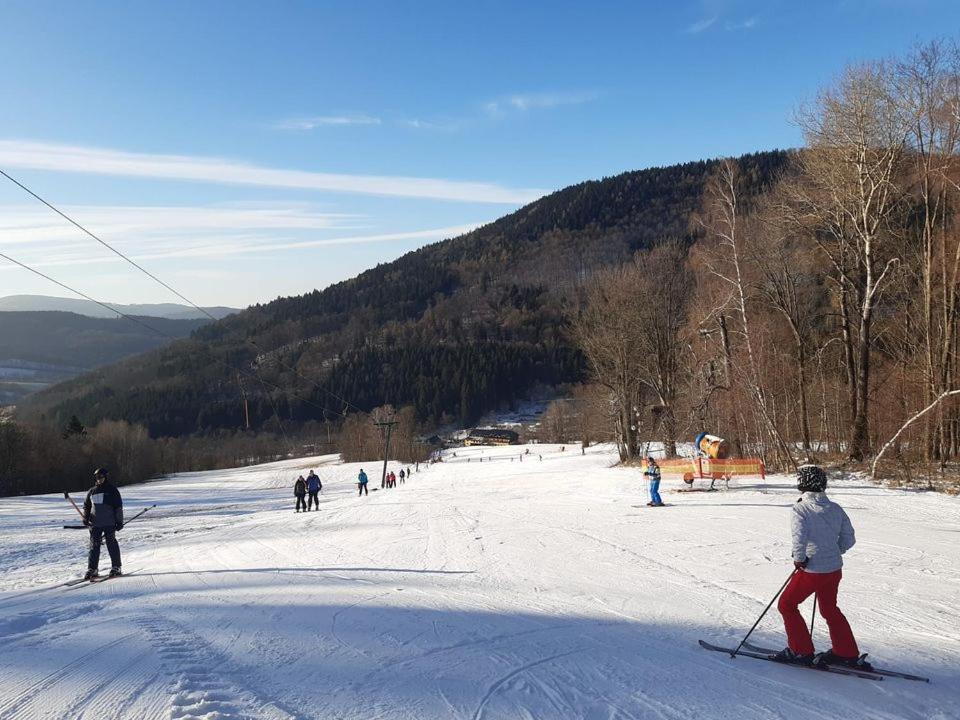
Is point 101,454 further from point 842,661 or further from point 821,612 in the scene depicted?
point 842,661

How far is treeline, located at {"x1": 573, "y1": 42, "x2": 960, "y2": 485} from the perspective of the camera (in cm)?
1984

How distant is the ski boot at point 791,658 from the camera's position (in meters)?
5.91

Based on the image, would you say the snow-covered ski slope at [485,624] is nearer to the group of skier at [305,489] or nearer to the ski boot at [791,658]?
the ski boot at [791,658]

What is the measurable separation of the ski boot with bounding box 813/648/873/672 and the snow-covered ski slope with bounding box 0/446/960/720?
6.5 inches

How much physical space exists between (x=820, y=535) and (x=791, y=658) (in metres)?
1.16

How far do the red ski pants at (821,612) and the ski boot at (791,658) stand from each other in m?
0.03

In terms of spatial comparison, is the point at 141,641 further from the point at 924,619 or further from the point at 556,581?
the point at 924,619

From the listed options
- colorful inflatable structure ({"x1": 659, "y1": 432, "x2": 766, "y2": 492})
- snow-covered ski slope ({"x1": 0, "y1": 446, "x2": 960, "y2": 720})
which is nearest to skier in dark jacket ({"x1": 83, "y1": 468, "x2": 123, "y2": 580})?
snow-covered ski slope ({"x1": 0, "y1": 446, "x2": 960, "y2": 720})

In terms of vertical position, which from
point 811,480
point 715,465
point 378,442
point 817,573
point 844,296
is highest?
point 844,296

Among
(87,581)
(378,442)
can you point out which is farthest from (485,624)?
(378,442)

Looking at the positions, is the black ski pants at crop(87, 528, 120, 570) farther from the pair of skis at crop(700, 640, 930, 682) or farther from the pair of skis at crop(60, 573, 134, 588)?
the pair of skis at crop(700, 640, 930, 682)

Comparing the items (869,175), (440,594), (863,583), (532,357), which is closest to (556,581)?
(440,594)

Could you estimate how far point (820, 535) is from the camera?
5.82m

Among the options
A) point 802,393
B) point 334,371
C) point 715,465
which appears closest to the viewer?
point 715,465
